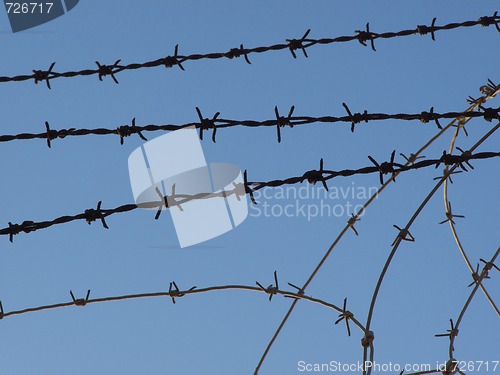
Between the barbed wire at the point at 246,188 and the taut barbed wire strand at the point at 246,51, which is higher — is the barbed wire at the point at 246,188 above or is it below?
below

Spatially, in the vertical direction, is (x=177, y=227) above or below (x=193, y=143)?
below

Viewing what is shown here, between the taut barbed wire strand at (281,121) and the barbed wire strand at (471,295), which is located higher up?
the taut barbed wire strand at (281,121)

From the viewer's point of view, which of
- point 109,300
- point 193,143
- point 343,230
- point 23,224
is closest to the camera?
point 23,224

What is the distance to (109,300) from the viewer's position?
3473 mm

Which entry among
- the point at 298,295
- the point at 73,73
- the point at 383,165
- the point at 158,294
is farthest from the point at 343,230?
the point at 73,73

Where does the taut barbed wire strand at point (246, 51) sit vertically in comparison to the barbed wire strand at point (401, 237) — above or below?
above

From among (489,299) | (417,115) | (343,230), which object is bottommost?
(489,299)

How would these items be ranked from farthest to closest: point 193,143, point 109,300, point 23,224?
point 193,143 → point 109,300 → point 23,224

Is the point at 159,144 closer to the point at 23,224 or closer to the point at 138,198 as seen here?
the point at 138,198

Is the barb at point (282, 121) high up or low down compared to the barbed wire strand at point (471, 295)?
up

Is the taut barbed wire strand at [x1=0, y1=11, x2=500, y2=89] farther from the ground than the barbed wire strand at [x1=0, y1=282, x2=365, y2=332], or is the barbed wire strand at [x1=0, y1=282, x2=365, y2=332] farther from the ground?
the taut barbed wire strand at [x1=0, y1=11, x2=500, y2=89]

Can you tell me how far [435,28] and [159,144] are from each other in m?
1.30

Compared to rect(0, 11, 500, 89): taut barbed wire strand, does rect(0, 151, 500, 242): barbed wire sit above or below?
below

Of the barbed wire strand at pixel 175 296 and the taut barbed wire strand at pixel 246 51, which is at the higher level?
the taut barbed wire strand at pixel 246 51
